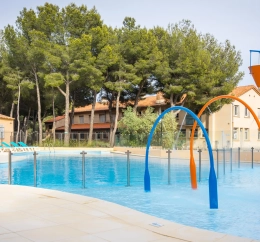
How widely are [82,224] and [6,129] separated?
120ft

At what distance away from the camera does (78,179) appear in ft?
50.2

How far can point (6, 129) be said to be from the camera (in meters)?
40.2

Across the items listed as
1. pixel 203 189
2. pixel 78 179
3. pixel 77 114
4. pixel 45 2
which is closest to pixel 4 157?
pixel 78 179

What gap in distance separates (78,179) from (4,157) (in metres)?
10.1

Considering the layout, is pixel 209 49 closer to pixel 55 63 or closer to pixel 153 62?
pixel 153 62

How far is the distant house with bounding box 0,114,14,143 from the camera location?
1537 inches

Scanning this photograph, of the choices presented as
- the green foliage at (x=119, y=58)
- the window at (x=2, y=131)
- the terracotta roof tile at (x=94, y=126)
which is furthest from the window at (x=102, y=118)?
the window at (x=2, y=131)

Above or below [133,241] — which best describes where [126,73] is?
above

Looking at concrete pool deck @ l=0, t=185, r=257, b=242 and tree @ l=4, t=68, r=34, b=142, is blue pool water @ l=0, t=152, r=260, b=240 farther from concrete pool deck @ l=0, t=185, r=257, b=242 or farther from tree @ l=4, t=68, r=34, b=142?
A: tree @ l=4, t=68, r=34, b=142

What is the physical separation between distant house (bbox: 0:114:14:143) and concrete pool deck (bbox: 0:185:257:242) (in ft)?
106

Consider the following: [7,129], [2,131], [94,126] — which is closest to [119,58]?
[7,129]

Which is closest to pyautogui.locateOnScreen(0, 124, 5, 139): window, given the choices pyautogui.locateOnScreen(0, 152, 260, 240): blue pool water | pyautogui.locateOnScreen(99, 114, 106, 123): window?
pyautogui.locateOnScreen(99, 114, 106, 123): window

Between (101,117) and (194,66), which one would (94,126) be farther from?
(194,66)

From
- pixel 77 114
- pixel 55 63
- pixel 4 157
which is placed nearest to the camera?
pixel 4 157
